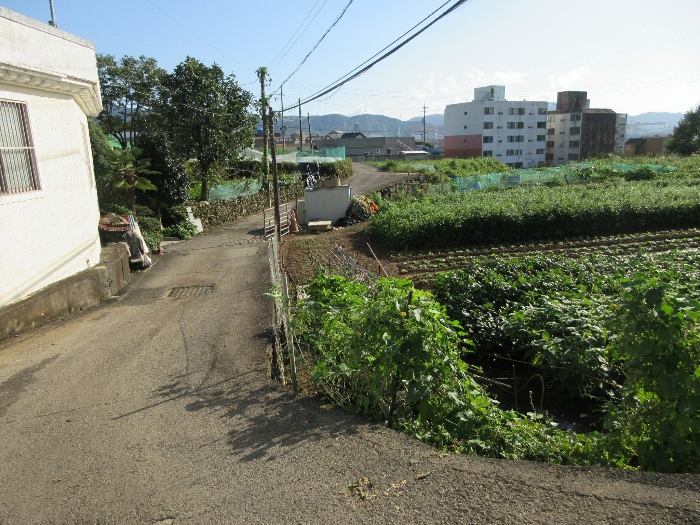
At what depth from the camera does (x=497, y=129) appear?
276 ft

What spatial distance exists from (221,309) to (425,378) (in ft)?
19.6

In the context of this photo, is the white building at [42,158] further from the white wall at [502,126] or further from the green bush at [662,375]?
the white wall at [502,126]

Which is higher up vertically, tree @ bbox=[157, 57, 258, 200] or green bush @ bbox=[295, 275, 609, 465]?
tree @ bbox=[157, 57, 258, 200]

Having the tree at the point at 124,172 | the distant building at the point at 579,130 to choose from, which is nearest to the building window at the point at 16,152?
the tree at the point at 124,172

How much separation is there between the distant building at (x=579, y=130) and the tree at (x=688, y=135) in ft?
50.5

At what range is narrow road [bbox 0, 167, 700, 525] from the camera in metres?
3.85

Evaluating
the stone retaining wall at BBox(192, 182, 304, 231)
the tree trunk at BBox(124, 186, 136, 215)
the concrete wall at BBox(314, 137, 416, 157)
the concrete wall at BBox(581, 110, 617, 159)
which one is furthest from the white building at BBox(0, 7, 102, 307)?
the concrete wall at BBox(581, 110, 617, 159)

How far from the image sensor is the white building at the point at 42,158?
27.9ft

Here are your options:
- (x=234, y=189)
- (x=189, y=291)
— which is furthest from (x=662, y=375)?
(x=234, y=189)

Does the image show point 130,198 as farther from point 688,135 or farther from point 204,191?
point 688,135

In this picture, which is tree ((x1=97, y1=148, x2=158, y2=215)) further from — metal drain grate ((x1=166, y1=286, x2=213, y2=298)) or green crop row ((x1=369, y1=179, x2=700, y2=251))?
green crop row ((x1=369, y1=179, x2=700, y2=251))

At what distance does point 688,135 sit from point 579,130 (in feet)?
70.6

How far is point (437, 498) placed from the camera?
3.98 meters

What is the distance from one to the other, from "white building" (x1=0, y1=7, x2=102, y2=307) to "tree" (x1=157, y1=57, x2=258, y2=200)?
1409 centimetres
